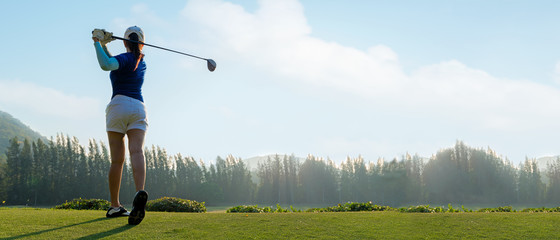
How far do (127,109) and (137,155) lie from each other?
56 centimetres

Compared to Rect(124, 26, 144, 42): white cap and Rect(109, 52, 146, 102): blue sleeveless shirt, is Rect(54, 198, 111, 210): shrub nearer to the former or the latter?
Rect(109, 52, 146, 102): blue sleeveless shirt

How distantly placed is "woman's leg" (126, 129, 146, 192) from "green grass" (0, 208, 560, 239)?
1.77 ft

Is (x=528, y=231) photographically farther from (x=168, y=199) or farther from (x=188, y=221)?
(x=168, y=199)

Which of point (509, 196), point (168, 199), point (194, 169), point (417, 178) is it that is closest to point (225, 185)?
point (194, 169)

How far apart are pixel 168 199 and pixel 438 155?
87.9 meters

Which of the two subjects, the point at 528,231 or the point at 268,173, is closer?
the point at 528,231

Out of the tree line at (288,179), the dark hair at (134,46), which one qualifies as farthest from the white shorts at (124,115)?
the tree line at (288,179)

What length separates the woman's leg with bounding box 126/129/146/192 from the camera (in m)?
4.77

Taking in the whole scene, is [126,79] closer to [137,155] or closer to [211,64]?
[137,155]

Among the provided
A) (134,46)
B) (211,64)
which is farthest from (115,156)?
(211,64)

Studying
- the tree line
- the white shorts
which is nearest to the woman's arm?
the white shorts

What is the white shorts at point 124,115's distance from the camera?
4.75 meters

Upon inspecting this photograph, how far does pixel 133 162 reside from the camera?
4.82 meters

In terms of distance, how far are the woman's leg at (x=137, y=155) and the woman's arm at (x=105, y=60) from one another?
Answer: 78 centimetres
